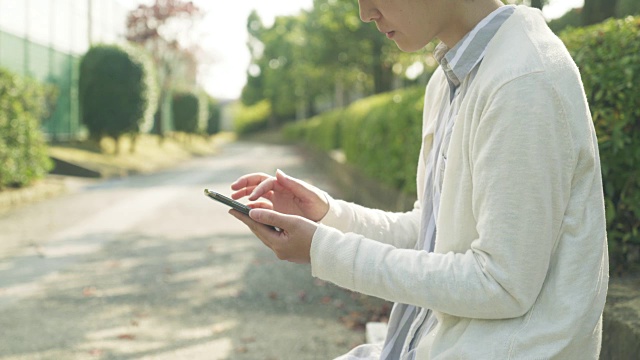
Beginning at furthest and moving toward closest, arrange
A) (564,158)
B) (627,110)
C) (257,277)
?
(257,277) < (627,110) < (564,158)

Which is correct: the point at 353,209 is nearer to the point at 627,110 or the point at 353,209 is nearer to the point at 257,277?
the point at 627,110

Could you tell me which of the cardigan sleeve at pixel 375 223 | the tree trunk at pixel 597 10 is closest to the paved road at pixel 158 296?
the cardigan sleeve at pixel 375 223

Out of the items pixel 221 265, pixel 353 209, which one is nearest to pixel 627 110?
pixel 353 209

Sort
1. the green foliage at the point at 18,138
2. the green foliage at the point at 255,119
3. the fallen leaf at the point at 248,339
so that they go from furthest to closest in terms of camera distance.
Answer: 1. the green foliage at the point at 255,119
2. the green foliage at the point at 18,138
3. the fallen leaf at the point at 248,339

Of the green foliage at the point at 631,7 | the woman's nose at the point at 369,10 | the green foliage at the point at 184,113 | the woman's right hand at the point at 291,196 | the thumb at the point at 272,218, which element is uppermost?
the green foliage at the point at 631,7

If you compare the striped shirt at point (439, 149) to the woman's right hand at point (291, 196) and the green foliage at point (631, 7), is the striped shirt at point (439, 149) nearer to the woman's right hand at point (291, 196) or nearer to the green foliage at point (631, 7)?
the woman's right hand at point (291, 196)

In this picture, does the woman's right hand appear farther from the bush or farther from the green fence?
the bush

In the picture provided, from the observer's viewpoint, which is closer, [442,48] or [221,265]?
[442,48]

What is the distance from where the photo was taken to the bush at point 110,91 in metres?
20.7

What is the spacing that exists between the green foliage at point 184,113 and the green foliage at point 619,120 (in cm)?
3449

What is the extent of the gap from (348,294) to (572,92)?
4.67 m

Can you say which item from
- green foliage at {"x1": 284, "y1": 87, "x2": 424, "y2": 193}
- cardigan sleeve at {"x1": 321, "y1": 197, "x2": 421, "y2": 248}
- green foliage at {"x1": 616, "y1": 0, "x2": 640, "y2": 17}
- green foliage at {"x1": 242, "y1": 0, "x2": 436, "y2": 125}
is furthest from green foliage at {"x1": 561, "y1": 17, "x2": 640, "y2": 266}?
green foliage at {"x1": 242, "y1": 0, "x2": 436, "y2": 125}

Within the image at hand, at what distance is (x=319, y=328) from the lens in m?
4.89

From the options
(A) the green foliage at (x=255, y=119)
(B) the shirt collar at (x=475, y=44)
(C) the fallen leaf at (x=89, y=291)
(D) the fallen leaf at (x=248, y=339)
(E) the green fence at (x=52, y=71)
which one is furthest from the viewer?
(A) the green foliage at (x=255, y=119)
